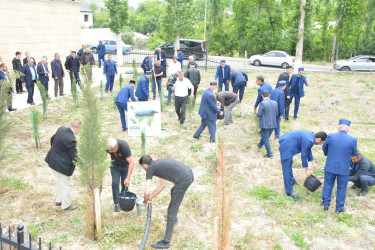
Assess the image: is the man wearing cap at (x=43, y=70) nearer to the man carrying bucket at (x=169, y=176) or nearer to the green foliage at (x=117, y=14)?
the man carrying bucket at (x=169, y=176)

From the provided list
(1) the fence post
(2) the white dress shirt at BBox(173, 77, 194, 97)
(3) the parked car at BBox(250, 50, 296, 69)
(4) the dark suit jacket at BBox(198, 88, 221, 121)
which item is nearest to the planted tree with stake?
(1) the fence post

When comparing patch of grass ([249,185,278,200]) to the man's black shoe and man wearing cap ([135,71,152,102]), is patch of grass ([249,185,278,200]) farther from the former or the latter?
man wearing cap ([135,71,152,102])

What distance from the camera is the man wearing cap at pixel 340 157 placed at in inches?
216

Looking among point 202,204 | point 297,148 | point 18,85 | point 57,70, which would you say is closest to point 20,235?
point 202,204

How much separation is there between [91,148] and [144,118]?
4595mm

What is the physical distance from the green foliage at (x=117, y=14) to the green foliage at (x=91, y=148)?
16.3 metres

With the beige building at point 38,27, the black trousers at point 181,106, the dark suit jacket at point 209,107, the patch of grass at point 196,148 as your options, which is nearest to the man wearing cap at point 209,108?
the dark suit jacket at point 209,107

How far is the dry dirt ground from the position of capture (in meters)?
4.95

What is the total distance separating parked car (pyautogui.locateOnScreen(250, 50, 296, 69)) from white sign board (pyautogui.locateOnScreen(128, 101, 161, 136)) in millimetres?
16051

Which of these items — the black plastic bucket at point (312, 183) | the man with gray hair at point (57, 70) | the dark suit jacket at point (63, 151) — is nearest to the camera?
the dark suit jacket at point (63, 151)

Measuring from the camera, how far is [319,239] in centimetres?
Result: 504

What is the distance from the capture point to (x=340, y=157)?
18.0 ft

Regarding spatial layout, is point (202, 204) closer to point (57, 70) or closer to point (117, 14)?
point (57, 70)

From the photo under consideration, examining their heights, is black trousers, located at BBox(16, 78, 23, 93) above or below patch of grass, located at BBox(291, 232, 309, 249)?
above
